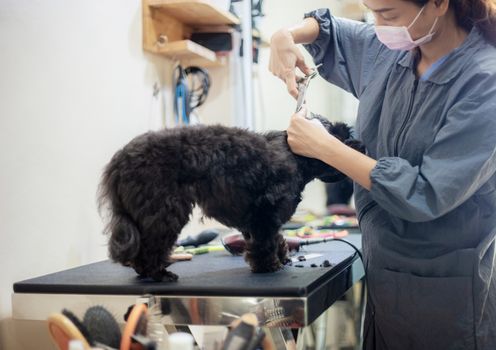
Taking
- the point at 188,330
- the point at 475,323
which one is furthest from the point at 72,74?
the point at 475,323

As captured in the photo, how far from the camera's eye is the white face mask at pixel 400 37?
1.10m

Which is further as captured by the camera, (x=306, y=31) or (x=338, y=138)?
(x=306, y=31)

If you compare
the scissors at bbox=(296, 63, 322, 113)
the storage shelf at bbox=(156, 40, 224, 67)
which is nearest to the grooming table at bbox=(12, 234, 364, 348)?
the scissors at bbox=(296, 63, 322, 113)

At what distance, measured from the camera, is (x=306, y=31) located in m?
1.39

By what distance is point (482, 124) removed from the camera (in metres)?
0.98

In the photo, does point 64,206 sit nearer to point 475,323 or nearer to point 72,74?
point 72,74

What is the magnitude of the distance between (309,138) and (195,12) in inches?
40.6

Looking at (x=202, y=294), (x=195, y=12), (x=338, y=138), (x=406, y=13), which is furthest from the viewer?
Answer: (x=195, y=12)

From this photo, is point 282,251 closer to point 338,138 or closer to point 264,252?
point 264,252

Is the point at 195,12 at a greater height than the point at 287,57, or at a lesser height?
greater

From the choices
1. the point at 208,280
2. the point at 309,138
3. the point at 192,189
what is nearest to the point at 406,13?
the point at 309,138

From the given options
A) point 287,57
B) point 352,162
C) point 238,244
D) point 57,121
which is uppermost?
point 287,57

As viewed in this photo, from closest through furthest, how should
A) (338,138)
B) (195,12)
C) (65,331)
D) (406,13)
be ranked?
(65,331), (406,13), (338,138), (195,12)

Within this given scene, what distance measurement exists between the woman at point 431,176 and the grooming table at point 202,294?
0.46 feet
